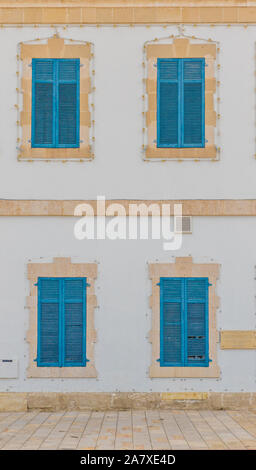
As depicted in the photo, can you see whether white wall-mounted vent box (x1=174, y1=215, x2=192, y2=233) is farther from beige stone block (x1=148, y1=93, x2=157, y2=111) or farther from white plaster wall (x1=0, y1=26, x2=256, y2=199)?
beige stone block (x1=148, y1=93, x2=157, y2=111)

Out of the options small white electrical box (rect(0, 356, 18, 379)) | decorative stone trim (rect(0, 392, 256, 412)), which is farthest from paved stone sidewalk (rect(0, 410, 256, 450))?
small white electrical box (rect(0, 356, 18, 379))

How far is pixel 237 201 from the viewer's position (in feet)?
32.7

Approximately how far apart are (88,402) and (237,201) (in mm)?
4097

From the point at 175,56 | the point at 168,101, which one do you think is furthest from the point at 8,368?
the point at 175,56

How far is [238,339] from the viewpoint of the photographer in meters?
9.84

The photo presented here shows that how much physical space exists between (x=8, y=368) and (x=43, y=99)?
451 cm

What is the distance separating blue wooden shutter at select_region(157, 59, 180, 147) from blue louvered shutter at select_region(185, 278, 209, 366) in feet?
7.92

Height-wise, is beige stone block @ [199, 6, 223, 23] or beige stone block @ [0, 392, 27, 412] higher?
beige stone block @ [199, 6, 223, 23]

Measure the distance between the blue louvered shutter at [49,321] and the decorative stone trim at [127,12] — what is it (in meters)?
4.42

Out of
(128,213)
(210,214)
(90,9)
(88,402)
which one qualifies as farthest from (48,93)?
(88,402)

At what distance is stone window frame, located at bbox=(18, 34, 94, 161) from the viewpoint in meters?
10.0

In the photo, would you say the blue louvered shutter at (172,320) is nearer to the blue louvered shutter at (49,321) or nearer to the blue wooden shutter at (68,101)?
the blue louvered shutter at (49,321)

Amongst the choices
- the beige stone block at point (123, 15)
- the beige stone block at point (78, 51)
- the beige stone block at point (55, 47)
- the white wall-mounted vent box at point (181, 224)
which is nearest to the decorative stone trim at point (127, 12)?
the beige stone block at point (123, 15)

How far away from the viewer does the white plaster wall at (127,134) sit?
10016 mm
